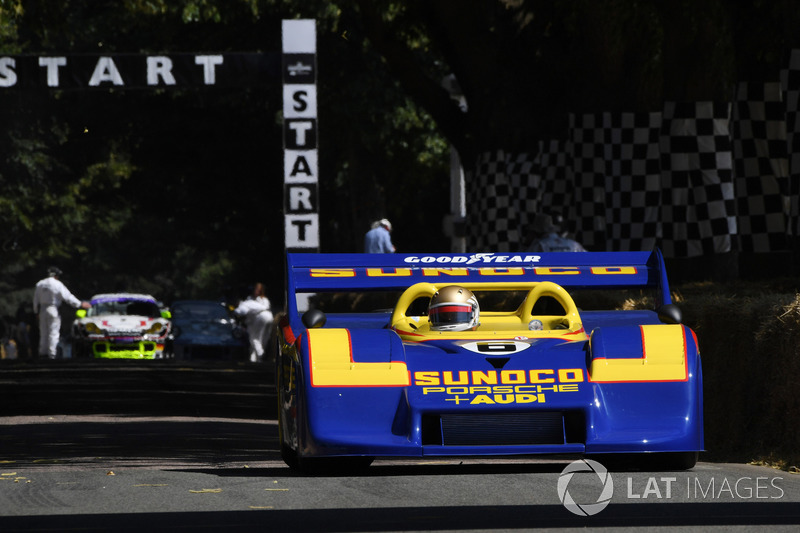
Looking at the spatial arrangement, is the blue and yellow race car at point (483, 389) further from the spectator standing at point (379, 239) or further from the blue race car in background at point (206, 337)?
the blue race car in background at point (206, 337)

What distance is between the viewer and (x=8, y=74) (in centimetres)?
2441

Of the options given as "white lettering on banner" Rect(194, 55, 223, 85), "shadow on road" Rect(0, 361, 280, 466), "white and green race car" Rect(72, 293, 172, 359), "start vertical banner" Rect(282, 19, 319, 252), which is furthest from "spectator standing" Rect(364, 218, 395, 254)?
"white and green race car" Rect(72, 293, 172, 359)

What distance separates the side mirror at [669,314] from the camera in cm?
912

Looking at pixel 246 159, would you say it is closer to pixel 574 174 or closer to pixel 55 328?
pixel 55 328

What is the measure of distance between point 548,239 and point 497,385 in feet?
25.5

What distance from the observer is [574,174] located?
2027cm

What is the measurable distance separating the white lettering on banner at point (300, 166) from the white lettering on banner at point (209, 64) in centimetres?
215

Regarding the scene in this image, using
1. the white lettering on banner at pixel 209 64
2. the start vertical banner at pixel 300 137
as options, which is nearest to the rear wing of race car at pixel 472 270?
the start vertical banner at pixel 300 137

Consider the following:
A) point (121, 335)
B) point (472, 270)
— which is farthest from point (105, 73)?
point (472, 270)

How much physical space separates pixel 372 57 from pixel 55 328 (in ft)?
28.4

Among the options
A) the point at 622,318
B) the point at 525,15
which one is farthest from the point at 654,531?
the point at 525,15

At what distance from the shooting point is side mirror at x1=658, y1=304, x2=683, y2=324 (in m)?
9.12

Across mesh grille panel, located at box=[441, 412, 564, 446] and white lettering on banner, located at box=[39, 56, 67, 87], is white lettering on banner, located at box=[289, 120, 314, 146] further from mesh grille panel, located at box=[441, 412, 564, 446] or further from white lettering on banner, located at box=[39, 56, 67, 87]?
mesh grille panel, located at box=[441, 412, 564, 446]

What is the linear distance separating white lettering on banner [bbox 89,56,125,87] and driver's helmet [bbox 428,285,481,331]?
1612cm
